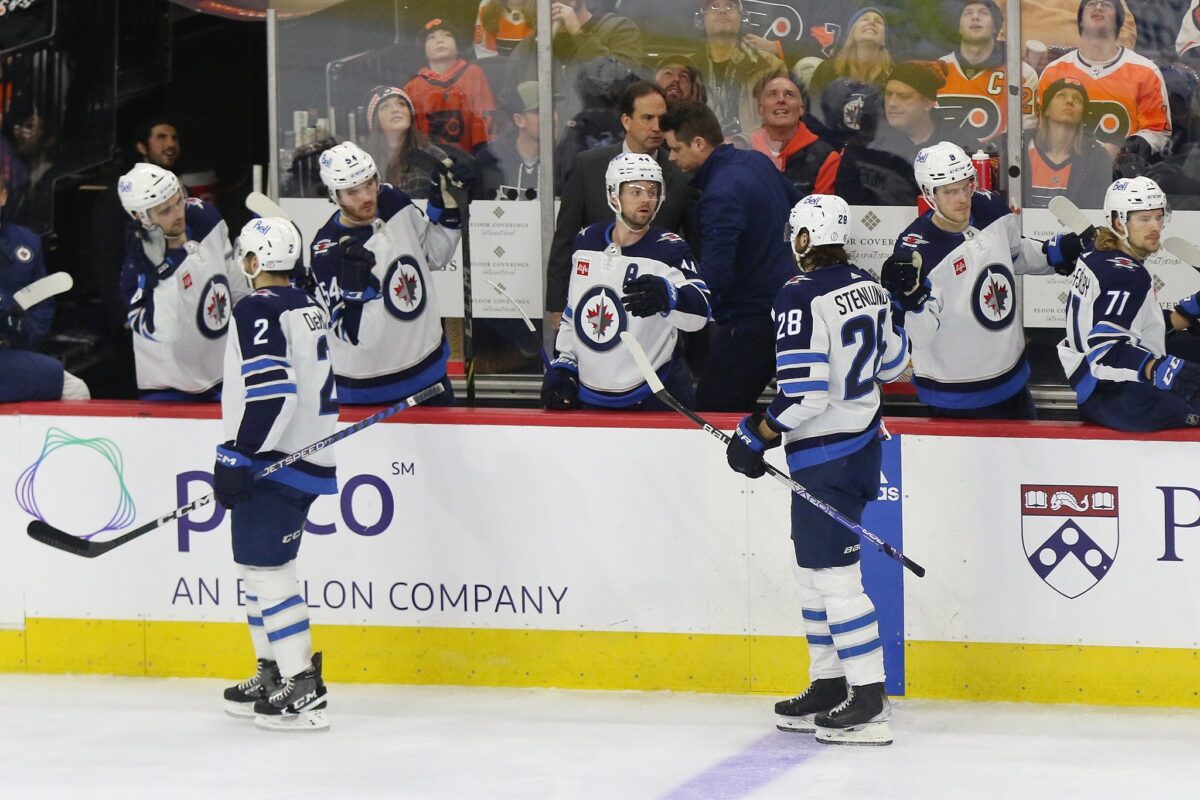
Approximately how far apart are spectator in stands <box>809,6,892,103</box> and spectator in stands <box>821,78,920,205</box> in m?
0.03

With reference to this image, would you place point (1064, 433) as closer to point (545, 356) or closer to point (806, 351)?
point (806, 351)

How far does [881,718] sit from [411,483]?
1.51 metres

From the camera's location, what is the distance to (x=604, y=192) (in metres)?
5.96

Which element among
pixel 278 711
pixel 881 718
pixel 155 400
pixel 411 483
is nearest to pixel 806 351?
pixel 881 718

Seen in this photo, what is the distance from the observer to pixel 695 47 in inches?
263

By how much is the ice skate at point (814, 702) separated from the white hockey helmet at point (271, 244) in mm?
1757

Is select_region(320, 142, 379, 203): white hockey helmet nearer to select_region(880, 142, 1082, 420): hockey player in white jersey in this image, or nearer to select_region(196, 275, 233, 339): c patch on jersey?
select_region(196, 275, 233, 339): c patch on jersey

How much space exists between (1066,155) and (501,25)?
2.07 m

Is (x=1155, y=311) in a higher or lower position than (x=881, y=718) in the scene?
higher

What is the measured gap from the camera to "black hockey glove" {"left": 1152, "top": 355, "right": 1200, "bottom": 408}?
4.82m

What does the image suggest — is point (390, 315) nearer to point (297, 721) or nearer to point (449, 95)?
point (297, 721)

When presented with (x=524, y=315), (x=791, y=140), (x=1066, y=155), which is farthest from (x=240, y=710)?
(x=1066, y=155)

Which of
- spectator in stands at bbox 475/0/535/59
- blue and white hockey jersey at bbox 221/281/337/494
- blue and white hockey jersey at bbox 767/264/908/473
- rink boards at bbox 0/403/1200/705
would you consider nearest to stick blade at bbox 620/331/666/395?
rink boards at bbox 0/403/1200/705

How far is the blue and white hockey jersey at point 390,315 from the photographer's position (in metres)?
5.63
